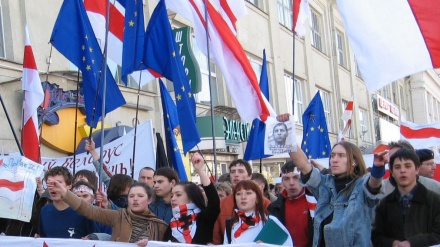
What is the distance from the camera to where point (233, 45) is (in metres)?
7.16

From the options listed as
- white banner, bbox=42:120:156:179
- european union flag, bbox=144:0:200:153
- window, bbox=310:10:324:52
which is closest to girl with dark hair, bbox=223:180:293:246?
european union flag, bbox=144:0:200:153

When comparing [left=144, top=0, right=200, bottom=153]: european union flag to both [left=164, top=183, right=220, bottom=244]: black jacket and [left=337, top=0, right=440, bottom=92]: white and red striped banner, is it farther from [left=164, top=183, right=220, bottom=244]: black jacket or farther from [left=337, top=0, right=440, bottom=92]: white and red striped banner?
[left=337, top=0, right=440, bottom=92]: white and red striped banner

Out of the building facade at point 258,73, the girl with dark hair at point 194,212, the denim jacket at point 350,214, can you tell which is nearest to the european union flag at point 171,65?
the building facade at point 258,73

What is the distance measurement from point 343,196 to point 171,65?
11.2 ft

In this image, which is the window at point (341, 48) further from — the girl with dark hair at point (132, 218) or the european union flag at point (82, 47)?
the girl with dark hair at point (132, 218)

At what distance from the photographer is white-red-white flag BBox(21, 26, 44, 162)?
6.76m

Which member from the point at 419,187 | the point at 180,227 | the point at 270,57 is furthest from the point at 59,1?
the point at 270,57

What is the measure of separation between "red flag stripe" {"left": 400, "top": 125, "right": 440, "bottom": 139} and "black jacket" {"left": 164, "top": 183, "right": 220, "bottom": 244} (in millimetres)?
4807

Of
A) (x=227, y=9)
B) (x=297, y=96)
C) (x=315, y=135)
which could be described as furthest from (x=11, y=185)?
(x=297, y=96)

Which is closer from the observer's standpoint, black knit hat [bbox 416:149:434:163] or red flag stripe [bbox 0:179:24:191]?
red flag stripe [bbox 0:179:24:191]

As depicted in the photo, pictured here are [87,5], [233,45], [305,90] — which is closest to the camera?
[233,45]

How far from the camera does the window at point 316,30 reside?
26.4m

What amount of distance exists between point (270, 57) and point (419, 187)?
54.8ft

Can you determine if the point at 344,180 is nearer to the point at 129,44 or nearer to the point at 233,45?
the point at 233,45
